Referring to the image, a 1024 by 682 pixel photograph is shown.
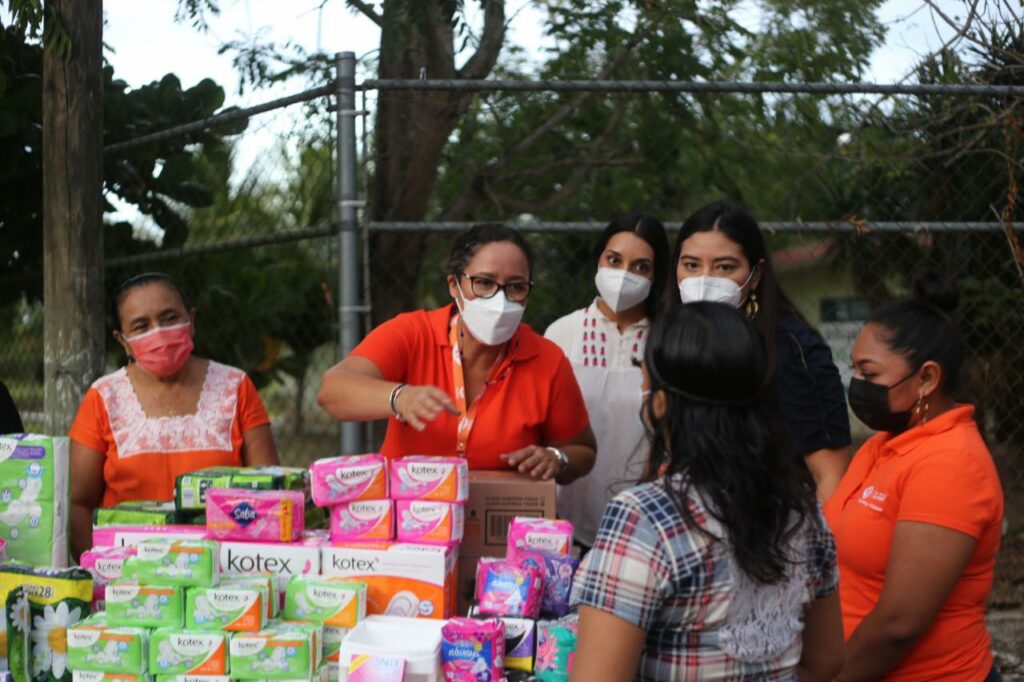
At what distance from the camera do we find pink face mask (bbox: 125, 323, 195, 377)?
11.3ft

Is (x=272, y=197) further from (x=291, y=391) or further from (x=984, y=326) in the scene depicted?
(x=984, y=326)

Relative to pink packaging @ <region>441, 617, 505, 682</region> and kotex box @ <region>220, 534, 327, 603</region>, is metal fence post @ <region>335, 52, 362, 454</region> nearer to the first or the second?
kotex box @ <region>220, 534, 327, 603</region>

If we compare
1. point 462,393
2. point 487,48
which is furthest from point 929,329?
point 487,48

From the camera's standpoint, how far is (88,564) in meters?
2.67

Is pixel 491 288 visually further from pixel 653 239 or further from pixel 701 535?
pixel 701 535

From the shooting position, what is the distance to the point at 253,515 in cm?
262

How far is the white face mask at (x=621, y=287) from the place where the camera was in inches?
145

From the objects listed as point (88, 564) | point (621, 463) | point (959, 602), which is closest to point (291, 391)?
point (621, 463)

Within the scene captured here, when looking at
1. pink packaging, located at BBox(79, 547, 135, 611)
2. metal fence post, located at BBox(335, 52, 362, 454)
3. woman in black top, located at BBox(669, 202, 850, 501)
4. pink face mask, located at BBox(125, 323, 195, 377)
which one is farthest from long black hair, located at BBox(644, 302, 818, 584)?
metal fence post, located at BBox(335, 52, 362, 454)

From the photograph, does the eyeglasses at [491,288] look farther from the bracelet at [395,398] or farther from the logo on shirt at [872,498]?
the logo on shirt at [872,498]

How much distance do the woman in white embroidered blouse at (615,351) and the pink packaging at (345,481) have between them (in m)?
1.23

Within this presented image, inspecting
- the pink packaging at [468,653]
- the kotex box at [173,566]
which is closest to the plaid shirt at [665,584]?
the pink packaging at [468,653]

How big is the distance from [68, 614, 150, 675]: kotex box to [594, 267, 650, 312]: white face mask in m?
1.95

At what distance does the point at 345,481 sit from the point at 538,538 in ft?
1.62
